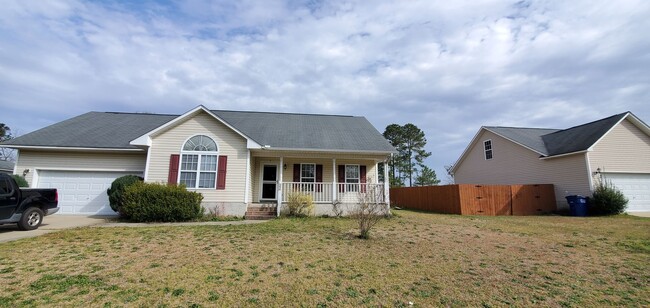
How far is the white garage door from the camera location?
16000 millimetres

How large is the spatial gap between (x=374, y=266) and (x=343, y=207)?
7842 mm

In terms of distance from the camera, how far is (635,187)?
1625 centimetres

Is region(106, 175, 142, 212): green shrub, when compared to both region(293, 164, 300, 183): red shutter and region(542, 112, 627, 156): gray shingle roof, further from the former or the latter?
region(542, 112, 627, 156): gray shingle roof

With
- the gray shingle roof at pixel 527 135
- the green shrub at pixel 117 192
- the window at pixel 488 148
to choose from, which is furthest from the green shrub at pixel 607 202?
the green shrub at pixel 117 192

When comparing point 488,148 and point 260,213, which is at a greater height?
point 488,148

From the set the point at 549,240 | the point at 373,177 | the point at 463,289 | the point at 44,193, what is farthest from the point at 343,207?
the point at 44,193

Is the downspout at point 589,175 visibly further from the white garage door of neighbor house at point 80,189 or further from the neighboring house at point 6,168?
the neighboring house at point 6,168

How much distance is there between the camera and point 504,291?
4.48 metres

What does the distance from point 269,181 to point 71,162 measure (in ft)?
29.6

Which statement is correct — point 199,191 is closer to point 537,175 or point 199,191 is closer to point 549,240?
point 549,240

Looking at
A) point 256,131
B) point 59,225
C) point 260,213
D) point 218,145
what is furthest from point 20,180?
point 260,213

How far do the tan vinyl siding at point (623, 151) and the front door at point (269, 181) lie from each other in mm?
16977

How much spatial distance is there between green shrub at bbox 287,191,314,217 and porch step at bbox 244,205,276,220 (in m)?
0.82

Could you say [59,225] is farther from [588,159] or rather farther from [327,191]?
[588,159]
